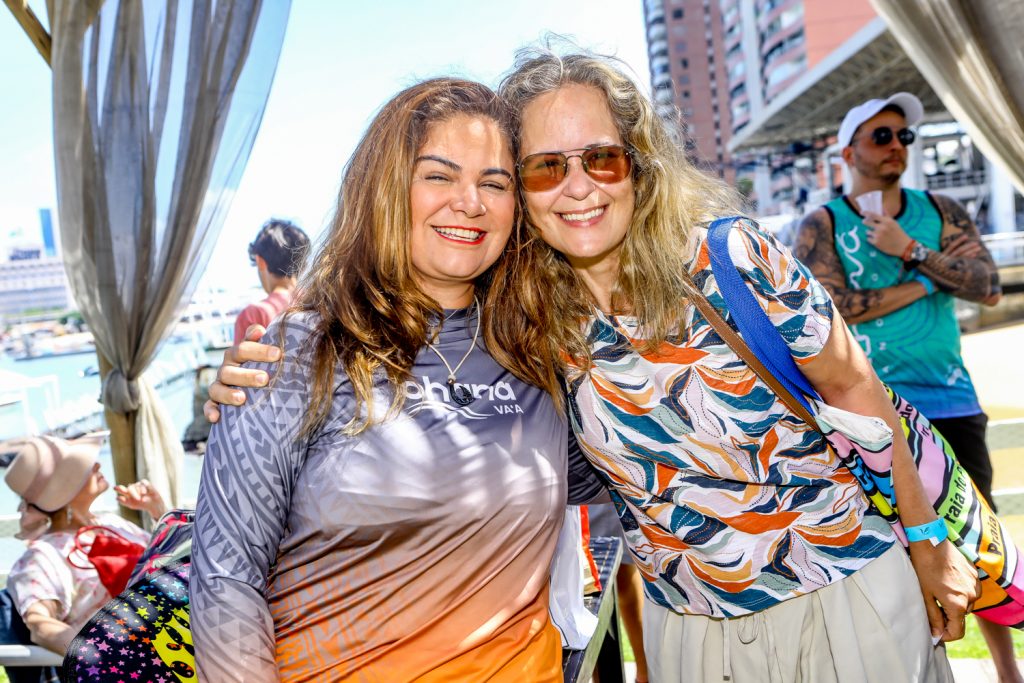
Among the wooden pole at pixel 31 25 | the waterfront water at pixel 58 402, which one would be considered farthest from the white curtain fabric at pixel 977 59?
the waterfront water at pixel 58 402

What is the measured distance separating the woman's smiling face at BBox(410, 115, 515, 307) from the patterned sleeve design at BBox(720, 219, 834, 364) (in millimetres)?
488

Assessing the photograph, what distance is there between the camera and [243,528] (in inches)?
50.2

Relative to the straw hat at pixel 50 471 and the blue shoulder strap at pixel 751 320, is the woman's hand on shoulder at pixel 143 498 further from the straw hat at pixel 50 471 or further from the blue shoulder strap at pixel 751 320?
the blue shoulder strap at pixel 751 320

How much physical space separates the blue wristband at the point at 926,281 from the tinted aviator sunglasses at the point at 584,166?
2.07 metres

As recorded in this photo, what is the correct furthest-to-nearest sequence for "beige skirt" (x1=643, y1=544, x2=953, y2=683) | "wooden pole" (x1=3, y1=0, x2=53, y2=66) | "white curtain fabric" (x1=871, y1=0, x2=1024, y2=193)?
"wooden pole" (x1=3, y1=0, x2=53, y2=66) < "white curtain fabric" (x1=871, y1=0, x2=1024, y2=193) < "beige skirt" (x1=643, y1=544, x2=953, y2=683)

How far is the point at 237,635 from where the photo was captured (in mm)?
1251

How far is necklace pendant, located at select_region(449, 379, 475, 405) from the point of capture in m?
1.43

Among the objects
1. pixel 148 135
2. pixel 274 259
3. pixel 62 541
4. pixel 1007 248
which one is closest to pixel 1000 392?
pixel 1007 248

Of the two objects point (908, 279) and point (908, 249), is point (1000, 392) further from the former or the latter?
point (908, 249)

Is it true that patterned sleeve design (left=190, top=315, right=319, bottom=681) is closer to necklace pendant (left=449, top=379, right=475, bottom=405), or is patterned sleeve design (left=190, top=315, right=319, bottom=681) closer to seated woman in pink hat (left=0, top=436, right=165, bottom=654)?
necklace pendant (left=449, top=379, right=475, bottom=405)

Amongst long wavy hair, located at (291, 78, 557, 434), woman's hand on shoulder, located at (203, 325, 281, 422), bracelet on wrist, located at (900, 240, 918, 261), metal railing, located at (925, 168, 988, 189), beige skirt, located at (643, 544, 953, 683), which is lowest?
metal railing, located at (925, 168, 988, 189)

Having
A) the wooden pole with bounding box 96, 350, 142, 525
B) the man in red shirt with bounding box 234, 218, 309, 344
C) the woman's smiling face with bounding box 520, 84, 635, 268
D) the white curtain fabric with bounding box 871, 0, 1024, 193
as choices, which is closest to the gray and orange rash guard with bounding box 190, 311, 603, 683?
the woman's smiling face with bounding box 520, 84, 635, 268

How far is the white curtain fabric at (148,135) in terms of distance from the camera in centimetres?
388

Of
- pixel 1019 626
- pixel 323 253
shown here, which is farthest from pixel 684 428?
pixel 1019 626
